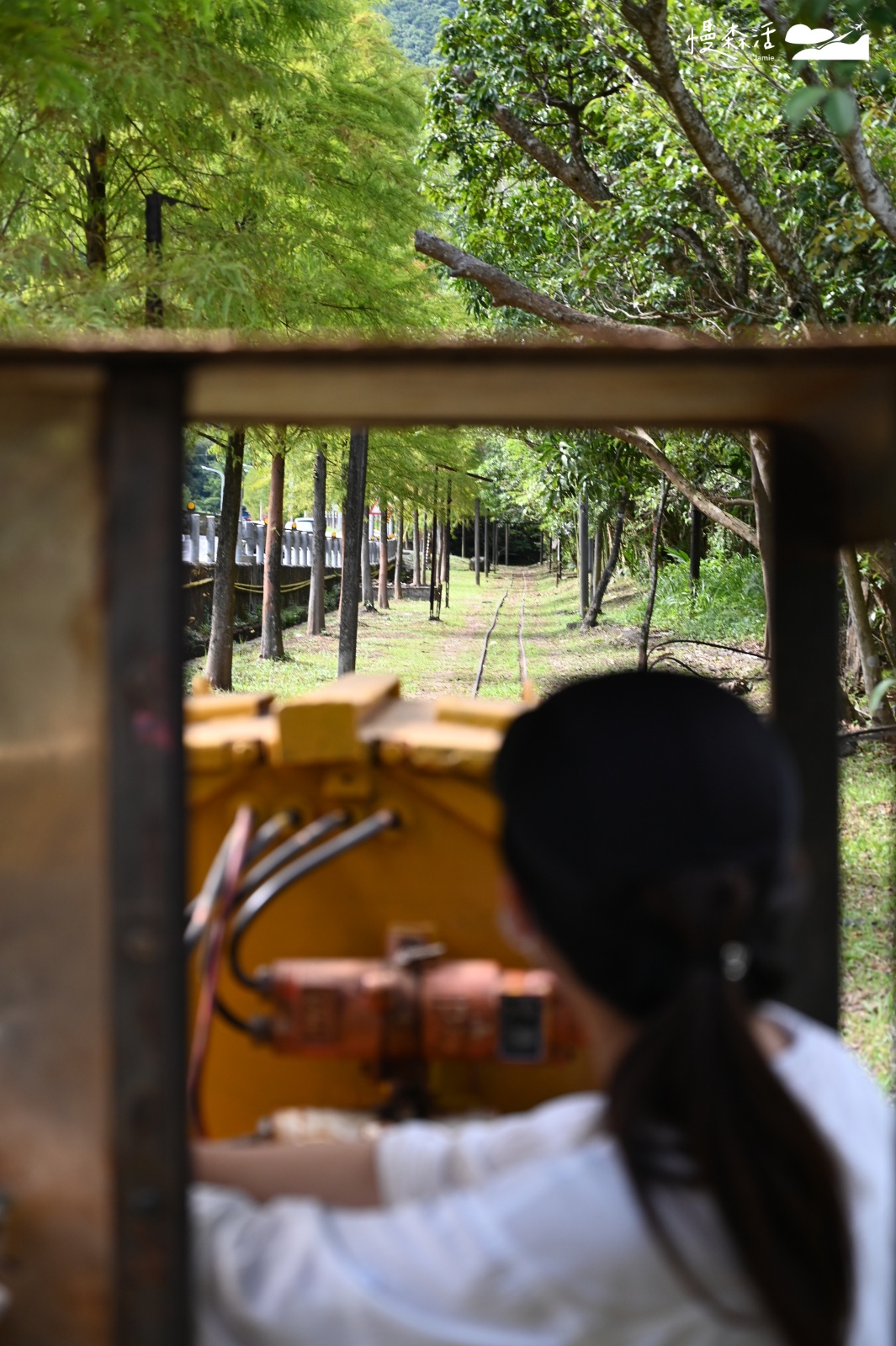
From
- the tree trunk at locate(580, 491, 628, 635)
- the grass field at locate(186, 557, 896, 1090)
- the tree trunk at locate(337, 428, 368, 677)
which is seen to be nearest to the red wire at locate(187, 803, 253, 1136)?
the grass field at locate(186, 557, 896, 1090)

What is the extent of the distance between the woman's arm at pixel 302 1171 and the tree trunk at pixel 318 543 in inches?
784

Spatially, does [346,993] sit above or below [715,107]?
below

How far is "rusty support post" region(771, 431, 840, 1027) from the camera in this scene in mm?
2373

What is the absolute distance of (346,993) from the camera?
7.47ft

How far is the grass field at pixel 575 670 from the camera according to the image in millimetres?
6484

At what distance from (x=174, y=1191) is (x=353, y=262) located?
42.3 feet

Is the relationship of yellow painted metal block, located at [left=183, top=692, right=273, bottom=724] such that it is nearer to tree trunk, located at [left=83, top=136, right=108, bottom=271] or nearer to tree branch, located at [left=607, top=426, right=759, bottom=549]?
tree branch, located at [left=607, top=426, right=759, bottom=549]

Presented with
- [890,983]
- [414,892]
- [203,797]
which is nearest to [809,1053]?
[414,892]

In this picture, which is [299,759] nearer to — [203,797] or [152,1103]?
[203,797]

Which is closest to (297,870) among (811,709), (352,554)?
(811,709)

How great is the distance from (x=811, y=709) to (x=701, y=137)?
6423 mm

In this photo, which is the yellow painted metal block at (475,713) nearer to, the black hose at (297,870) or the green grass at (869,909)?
the black hose at (297,870)

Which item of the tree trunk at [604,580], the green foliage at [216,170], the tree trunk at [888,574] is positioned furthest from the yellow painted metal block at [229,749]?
the tree trunk at [604,580]

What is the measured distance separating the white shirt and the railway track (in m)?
1.81
